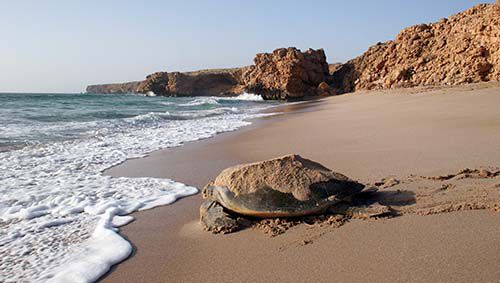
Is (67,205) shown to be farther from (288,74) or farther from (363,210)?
(288,74)

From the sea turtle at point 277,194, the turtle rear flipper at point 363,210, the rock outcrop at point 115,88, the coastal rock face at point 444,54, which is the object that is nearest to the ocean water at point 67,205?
the sea turtle at point 277,194

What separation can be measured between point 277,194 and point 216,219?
22.0 inches

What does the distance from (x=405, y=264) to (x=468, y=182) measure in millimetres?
1644

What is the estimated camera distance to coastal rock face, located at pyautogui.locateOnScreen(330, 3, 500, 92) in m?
16.3

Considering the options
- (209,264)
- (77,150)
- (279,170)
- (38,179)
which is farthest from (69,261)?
(77,150)

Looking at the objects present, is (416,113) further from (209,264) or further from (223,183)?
(209,264)

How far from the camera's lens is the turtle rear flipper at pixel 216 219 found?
2996mm

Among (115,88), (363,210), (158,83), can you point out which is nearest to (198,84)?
(158,83)

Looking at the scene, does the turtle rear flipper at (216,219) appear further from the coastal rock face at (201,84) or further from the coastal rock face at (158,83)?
the coastal rock face at (158,83)

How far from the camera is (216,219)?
3.07m

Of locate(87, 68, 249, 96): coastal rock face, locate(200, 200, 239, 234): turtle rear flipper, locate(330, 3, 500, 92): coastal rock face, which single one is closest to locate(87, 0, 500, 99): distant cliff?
locate(330, 3, 500, 92): coastal rock face

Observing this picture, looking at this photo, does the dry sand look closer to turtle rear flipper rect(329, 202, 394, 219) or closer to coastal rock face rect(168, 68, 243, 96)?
turtle rear flipper rect(329, 202, 394, 219)

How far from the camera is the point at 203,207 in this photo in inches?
129

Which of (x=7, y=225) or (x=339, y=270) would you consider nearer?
(x=339, y=270)
